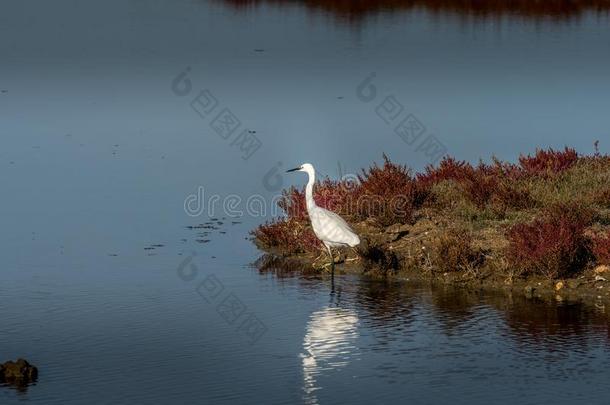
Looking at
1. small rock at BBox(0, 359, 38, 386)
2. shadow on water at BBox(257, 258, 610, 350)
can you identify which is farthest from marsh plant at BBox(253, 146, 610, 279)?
small rock at BBox(0, 359, 38, 386)

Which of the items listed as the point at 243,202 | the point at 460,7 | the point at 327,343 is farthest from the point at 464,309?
the point at 460,7

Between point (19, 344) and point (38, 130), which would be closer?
point (19, 344)

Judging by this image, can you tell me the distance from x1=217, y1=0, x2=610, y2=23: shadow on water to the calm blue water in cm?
465

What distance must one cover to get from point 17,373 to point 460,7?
154 ft

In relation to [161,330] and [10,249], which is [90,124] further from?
[161,330]

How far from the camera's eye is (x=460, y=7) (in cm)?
5891

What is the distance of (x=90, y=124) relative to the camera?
32.0 meters

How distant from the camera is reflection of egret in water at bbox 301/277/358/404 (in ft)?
47.5

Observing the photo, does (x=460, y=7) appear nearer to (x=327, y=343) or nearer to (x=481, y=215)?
(x=481, y=215)

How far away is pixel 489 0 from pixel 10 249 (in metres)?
42.9

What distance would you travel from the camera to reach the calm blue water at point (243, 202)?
574 inches

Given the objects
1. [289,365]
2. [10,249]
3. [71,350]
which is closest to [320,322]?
[289,365]

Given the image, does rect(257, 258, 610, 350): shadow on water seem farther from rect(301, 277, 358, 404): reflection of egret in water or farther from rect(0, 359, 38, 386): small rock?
rect(0, 359, 38, 386): small rock

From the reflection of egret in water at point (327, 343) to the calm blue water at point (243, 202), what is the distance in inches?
1.6
